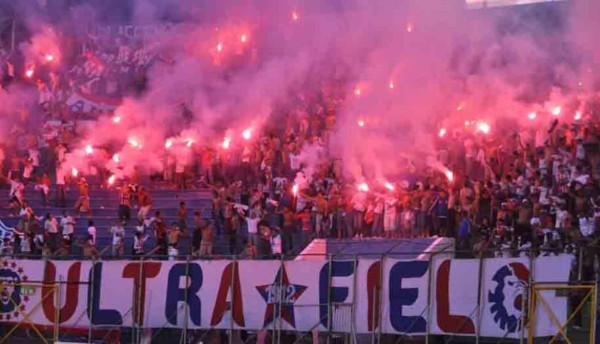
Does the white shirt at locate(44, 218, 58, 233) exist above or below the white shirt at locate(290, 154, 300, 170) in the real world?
below

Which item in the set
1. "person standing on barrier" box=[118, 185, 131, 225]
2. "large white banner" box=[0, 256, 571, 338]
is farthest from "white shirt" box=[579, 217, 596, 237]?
"person standing on barrier" box=[118, 185, 131, 225]

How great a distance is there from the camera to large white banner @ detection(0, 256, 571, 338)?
1394 centimetres

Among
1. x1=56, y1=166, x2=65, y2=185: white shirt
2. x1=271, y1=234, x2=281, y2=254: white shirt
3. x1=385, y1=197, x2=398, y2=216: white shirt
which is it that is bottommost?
x1=271, y1=234, x2=281, y2=254: white shirt

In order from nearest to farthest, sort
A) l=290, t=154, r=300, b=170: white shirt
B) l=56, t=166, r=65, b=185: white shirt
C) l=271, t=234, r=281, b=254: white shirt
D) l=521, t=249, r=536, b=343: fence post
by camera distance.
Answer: l=521, t=249, r=536, b=343: fence post → l=271, t=234, r=281, b=254: white shirt → l=290, t=154, r=300, b=170: white shirt → l=56, t=166, r=65, b=185: white shirt

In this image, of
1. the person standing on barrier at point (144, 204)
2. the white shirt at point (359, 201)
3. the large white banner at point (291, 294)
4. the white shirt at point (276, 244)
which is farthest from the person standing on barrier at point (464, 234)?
the person standing on barrier at point (144, 204)

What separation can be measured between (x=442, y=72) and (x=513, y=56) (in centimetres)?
153

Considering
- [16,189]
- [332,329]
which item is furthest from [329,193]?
[332,329]

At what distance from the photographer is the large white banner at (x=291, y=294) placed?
13.9m

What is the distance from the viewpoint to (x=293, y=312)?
15.5 meters

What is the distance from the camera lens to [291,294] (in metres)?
15.5

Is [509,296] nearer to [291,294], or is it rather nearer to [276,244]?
[291,294]

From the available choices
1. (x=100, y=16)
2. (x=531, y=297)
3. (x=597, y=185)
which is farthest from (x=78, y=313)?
(x=100, y=16)

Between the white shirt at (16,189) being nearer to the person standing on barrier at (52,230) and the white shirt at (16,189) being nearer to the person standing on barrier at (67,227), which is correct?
the person standing on barrier at (52,230)

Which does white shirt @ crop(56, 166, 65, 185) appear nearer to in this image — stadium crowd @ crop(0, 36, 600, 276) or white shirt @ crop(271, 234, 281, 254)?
stadium crowd @ crop(0, 36, 600, 276)
